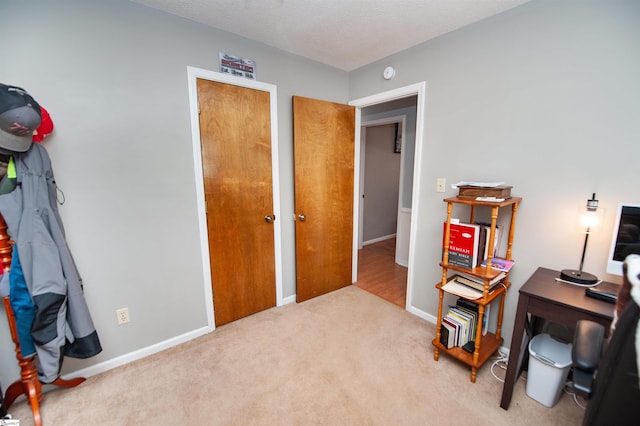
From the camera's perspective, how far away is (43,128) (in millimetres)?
1410

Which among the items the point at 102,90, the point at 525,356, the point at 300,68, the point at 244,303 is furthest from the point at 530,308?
the point at 102,90

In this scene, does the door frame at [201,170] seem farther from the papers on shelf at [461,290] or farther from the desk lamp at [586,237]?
the desk lamp at [586,237]

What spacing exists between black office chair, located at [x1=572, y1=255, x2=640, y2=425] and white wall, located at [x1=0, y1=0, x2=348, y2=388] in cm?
225

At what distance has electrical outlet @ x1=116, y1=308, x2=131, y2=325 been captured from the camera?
5.93 ft

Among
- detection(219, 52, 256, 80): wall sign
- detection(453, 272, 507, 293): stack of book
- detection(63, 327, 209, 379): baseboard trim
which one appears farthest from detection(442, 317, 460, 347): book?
detection(219, 52, 256, 80): wall sign

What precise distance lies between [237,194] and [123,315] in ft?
3.88

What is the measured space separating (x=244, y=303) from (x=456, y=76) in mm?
2615

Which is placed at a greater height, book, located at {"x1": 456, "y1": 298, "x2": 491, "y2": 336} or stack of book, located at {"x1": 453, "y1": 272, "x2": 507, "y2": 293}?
stack of book, located at {"x1": 453, "y1": 272, "x2": 507, "y2": 293}

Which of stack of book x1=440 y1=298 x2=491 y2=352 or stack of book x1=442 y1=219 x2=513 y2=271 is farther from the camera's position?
stack of book x1=440 y1=298 x2=491 y2=352

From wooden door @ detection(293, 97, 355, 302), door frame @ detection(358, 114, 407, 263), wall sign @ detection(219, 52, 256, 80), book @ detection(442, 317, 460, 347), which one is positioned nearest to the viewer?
book @ detection(442, 317, 460, 347)

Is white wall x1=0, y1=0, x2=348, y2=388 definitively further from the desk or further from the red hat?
the desk

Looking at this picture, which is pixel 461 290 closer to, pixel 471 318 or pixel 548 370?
pixel 471 318

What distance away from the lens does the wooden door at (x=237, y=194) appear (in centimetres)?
204

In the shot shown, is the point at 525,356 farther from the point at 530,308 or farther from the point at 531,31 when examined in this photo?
the point at 531,31
